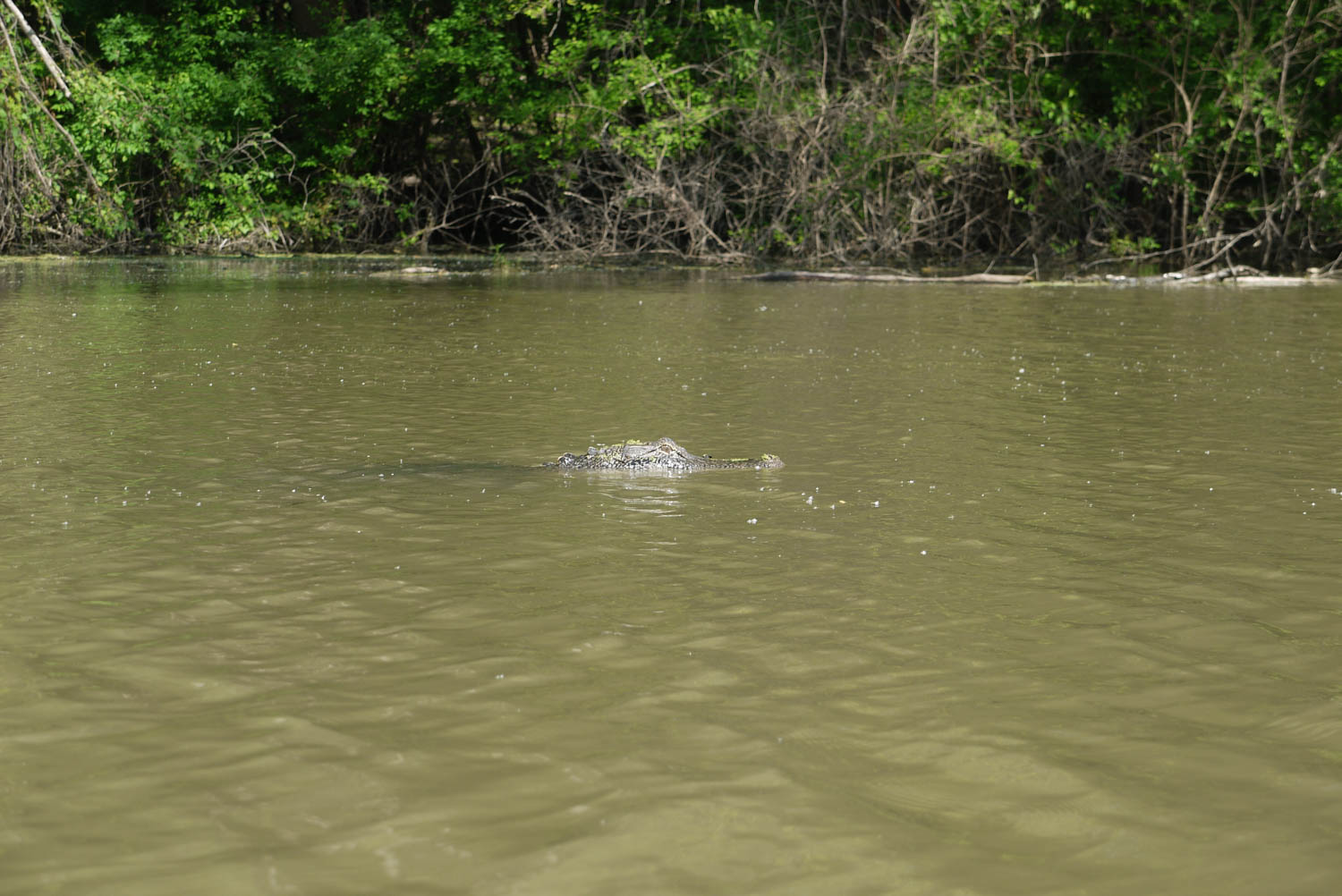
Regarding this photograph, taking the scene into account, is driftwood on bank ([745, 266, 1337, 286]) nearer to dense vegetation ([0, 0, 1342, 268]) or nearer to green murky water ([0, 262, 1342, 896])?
dense vegetation ([0, 0, 1342, 268])

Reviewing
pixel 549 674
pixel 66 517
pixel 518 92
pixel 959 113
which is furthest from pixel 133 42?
pixel 549 674

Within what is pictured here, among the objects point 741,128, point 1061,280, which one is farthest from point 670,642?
point 741,128

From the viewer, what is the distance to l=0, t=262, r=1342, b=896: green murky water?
13.3 feet

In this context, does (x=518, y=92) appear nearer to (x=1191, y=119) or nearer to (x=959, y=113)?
(x=959, y=113)

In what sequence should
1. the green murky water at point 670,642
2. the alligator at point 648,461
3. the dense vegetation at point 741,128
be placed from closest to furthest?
the green murky water at point 670,642 < the alligator at point 648,461 < the dense vegetation at point 741,128

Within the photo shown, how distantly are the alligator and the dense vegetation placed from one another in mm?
19589

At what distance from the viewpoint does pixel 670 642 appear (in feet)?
18.8

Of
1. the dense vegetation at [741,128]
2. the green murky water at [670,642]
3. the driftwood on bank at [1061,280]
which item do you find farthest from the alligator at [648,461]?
the dense vegetation at [741,128]

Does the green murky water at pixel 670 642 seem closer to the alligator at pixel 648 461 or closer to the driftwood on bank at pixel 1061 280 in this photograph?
the alligator at pixel 648 461

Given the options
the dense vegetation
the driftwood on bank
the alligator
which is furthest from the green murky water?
the dense vegetation

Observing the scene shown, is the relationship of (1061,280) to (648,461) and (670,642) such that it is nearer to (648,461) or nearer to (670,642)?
(648,461)

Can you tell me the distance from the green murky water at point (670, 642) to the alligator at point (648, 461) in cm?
14

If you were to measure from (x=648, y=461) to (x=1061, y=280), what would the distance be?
18437mm

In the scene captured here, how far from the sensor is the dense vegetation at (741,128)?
28.2m
